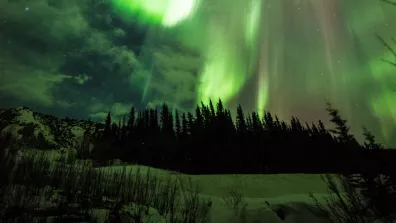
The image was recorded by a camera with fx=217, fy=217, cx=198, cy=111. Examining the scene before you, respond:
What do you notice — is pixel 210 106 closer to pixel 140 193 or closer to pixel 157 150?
pixel 157 150

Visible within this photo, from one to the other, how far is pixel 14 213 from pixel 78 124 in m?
161

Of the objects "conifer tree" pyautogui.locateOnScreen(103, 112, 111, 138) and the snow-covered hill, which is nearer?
the snow-covered hill

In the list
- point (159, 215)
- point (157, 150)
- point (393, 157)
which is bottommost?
point (159, 215)

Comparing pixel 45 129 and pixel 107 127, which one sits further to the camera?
pixel 45 129

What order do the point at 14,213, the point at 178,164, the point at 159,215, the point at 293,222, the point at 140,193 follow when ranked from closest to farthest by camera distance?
1. the point at 14,213
2. the point at 159,215
3. the point at 293,222
4. the point at 140,193
5. the point at 178,164

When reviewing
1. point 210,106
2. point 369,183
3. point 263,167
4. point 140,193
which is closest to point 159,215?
point 140,193

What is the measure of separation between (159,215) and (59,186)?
3.43m

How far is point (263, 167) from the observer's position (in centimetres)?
6619

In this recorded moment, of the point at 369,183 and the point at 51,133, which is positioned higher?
the point at 51,133

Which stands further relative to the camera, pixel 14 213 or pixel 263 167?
pixel 263 167

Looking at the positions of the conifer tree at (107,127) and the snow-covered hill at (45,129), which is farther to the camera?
the conifer tree at (107,127)

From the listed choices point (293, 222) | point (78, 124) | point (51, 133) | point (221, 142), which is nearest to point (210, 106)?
point (221, 142)

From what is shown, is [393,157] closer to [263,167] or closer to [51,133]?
[263,167]

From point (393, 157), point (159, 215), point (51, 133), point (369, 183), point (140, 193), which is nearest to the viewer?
point (159, 215)
